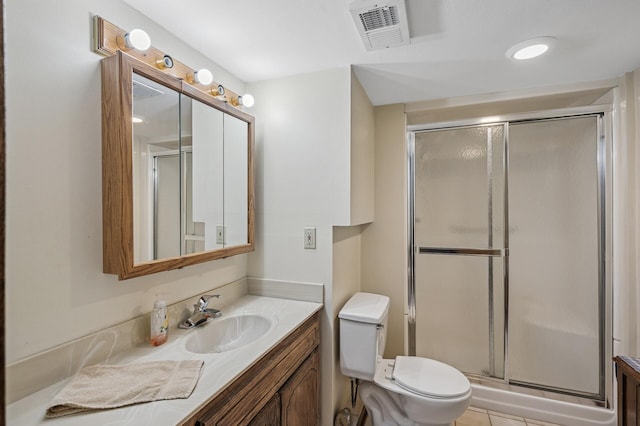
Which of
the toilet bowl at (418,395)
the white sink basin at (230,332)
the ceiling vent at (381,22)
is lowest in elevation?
the toilet bowl at (418,395)

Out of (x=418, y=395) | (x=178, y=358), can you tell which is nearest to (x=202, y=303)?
(x=178, y=358)

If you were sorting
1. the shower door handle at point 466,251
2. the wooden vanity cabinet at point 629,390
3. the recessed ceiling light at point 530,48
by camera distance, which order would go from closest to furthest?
1. the wooden vanity cabinet at point 629,390
2. the recessed ceiling light at point 530,48
3. the shower door handle at point 466,251

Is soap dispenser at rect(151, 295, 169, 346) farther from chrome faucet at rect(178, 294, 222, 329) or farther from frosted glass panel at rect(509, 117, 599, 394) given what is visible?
frosted glass panel at rect(509, 117, 599, 394)

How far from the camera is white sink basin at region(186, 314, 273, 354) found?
1401 mm

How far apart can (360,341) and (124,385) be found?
1169mm

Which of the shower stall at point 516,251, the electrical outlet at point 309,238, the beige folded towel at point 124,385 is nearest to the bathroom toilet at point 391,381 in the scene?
the electrical outlet at point 309,238

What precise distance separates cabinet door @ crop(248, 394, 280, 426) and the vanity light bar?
1.48 metres

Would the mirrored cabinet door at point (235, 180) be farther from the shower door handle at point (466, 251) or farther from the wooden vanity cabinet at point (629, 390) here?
the wooden vanity cabinet at point (629, 390)

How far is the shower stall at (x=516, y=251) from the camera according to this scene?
2.09m

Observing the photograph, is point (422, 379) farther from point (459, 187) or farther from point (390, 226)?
point (459, 187)

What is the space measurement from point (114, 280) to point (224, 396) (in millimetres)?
622

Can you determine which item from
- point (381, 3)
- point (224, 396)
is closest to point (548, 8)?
point (381, 3)

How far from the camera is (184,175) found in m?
1.40

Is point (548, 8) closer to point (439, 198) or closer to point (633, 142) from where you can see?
point (633, 142)
